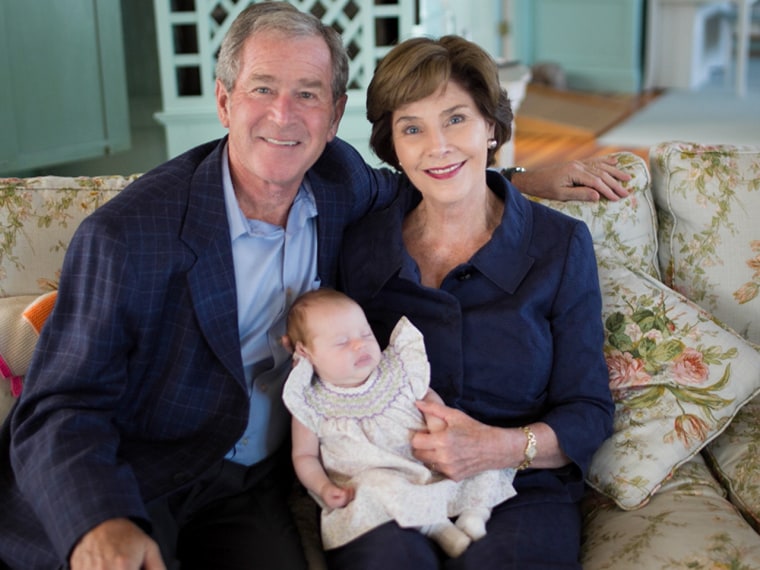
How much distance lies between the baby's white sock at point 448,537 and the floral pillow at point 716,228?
0.82m

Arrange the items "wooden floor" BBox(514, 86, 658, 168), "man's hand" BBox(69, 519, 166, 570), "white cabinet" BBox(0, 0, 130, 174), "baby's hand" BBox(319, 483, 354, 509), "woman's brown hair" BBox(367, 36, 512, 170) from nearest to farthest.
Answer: "man's hand" BBox(69, 519, 166, 570)
"baby's hand" BBox(319, 483, 354, 509)
"woman's brown hair" BBox(367, 36, 512, 170)
"white cabinet" BBox(0, 0, 130, 174)
"wooden floor" BBox(514, 86, 658, 168)

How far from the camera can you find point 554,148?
5895 mm

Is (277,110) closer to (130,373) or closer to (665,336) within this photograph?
(130,373)

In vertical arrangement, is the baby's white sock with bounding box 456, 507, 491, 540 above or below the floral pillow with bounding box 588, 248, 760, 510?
below

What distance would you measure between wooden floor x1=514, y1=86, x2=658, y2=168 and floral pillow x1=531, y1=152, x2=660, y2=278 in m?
3.32

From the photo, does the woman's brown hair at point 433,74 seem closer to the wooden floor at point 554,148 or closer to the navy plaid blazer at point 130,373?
the navy plaid blazer at point 130,373

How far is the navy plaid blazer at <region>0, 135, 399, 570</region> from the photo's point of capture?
1479mm

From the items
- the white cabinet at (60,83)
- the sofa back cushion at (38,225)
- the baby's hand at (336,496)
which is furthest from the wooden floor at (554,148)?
the baby's hand at (336,496)

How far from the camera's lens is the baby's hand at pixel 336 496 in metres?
1.58

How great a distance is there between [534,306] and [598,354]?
0.48ft

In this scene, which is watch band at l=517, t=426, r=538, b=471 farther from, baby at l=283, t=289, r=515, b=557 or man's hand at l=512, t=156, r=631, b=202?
man's hand at l=512, t=156, r=631, b=202

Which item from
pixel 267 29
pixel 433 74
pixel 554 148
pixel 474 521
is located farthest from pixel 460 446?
pixel 554 148

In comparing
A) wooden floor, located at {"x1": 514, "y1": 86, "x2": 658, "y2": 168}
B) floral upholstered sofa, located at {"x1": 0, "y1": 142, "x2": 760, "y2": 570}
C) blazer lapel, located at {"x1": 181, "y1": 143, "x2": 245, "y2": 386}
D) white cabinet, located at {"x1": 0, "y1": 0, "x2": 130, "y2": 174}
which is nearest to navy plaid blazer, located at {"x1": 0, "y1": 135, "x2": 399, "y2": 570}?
blazer lapel, located at {"x1": 181, "y1": 143, "x2": 245, "y2": 386}

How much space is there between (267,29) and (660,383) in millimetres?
963
